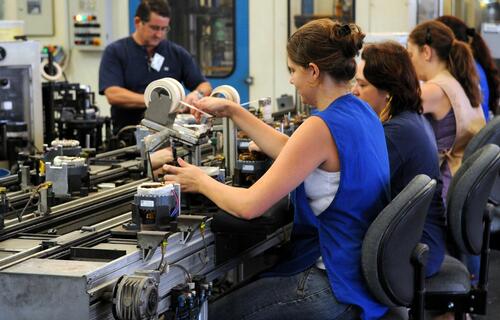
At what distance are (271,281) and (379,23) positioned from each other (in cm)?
316

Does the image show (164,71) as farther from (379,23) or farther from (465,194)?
(465,194)

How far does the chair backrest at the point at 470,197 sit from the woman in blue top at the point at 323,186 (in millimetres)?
522

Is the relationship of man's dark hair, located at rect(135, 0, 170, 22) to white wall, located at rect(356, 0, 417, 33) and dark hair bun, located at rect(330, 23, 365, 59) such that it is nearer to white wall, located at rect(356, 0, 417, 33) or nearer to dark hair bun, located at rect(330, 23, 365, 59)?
white wall, located at rect(356, 0, 417, 33)

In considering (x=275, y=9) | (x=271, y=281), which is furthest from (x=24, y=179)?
(x=275, y=9)

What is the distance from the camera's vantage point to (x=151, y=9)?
417 centimetres

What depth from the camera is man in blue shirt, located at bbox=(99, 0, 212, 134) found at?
4.18 metres

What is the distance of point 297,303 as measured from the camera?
6.89 feet

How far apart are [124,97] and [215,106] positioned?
5.92 ft

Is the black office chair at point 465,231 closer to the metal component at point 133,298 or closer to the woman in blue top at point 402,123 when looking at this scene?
the woman in blue top at point 402,123

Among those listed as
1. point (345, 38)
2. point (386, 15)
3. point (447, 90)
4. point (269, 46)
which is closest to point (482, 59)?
point (386, 15)

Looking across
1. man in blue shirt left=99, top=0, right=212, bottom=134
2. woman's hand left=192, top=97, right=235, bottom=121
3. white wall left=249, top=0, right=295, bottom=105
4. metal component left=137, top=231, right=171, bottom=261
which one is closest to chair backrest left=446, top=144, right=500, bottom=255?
woman's hand left=192, top=97, right=235, bottom=121

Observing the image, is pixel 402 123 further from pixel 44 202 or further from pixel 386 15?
pixel 386 15

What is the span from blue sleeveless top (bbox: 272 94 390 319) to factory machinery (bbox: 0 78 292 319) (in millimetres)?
163

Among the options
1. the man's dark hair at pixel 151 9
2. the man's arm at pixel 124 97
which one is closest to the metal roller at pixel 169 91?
the man's arm at pixel 124 97
